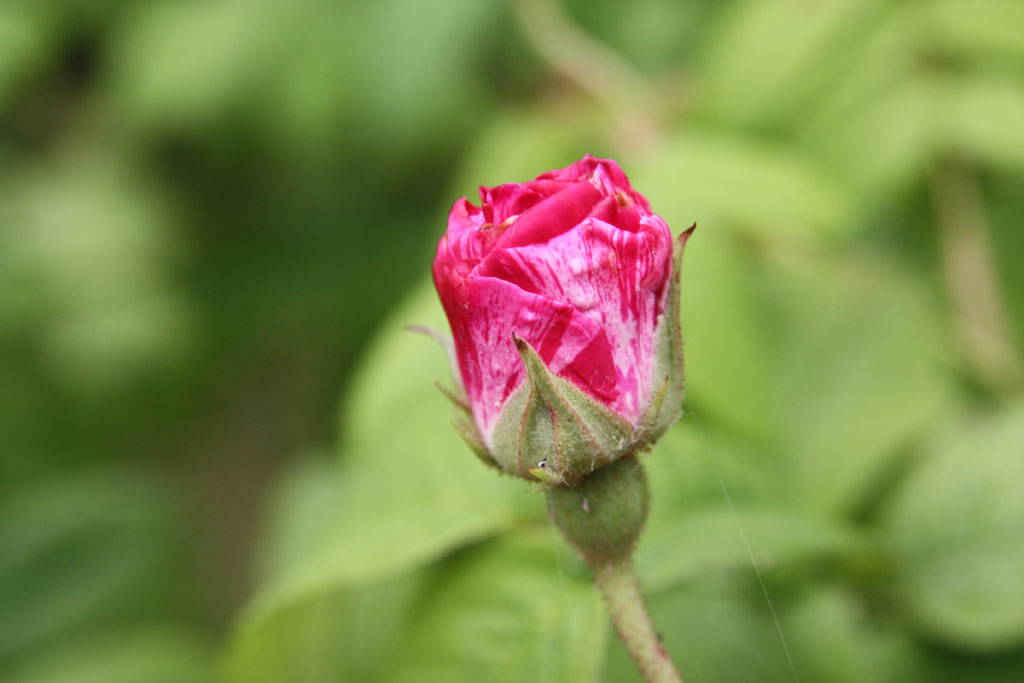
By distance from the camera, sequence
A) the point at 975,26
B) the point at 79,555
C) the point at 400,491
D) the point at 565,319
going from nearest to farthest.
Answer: the point at 565,319
the point at 400,491
the point at 975,26
the point at 79,555

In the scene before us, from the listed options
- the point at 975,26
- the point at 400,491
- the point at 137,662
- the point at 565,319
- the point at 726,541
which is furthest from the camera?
the point at 137,662

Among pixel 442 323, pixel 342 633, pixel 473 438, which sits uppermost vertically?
pixel 473 438

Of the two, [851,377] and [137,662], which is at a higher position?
[851,377]

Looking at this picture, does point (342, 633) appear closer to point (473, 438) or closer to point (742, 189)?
point (473, 438)

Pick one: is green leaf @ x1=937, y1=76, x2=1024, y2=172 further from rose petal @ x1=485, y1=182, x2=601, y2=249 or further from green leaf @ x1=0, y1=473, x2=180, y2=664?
green leaf @ x1=0, y1=473, x2=180, y2=664

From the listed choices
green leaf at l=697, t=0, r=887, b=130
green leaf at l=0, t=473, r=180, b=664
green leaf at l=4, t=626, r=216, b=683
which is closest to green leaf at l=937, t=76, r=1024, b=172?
green leaf at l=697, t=0, r=887, b=130

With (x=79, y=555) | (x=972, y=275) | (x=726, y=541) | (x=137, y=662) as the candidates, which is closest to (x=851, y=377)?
(x=972, y=275)

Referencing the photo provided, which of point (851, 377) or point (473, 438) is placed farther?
point (851, 377)
